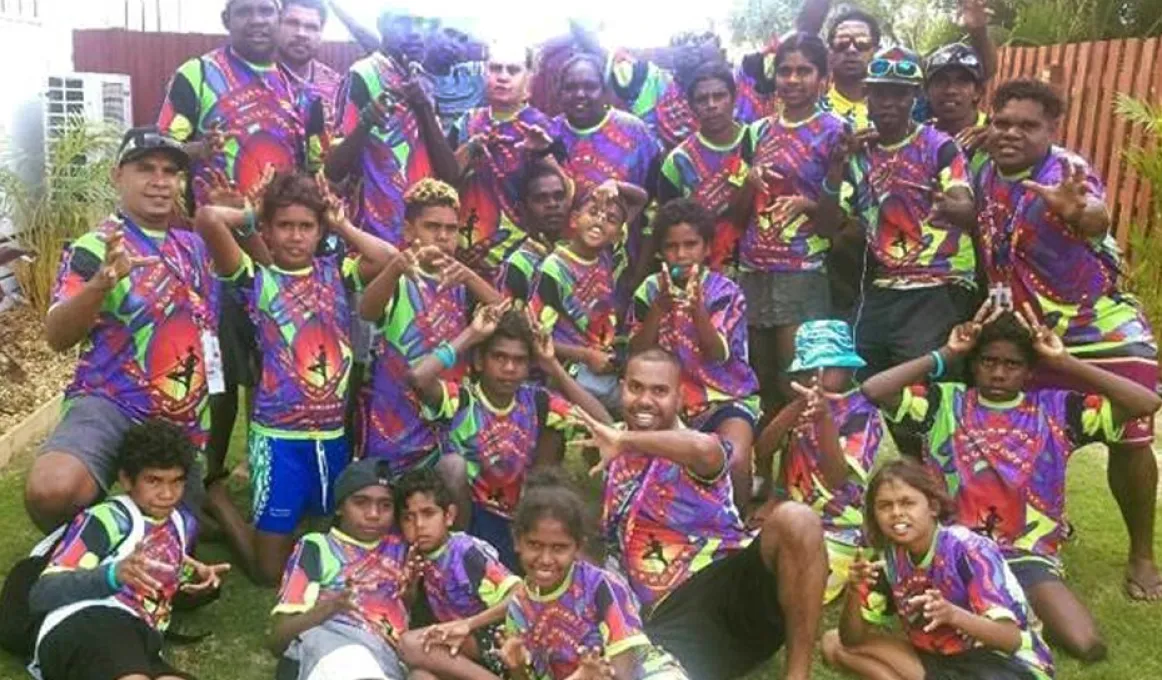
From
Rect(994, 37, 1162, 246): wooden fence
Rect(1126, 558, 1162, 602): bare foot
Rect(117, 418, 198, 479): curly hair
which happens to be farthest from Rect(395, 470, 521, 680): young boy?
Rect(994, 37, 1162, 246): wooden fence

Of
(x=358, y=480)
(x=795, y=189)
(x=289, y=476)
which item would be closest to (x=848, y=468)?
(x=795, y=189)

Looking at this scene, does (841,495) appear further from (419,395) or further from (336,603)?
(336,603)

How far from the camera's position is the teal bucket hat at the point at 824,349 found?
4.83 metres

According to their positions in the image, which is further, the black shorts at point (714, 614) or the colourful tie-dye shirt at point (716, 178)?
the colourful tie-dye shirt at point (716, 178)

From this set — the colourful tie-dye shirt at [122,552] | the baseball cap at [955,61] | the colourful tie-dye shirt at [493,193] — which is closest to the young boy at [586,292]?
the colourful tie-dye shirt at [493,193]

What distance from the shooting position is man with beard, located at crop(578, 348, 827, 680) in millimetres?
3906

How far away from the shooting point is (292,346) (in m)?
4.84

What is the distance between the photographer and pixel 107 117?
12.5m

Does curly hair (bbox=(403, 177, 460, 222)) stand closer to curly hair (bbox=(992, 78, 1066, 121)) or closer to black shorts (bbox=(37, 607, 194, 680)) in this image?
black shorts (bbox=(37, 607, 194, 680))

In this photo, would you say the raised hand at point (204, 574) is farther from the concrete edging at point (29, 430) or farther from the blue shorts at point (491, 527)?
the concrete edging at point (29, 430)

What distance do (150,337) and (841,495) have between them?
109 inches

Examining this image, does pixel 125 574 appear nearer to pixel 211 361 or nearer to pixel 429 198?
pixel 211 361

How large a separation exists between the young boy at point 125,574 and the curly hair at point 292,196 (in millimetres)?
1019

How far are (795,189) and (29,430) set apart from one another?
446cm
